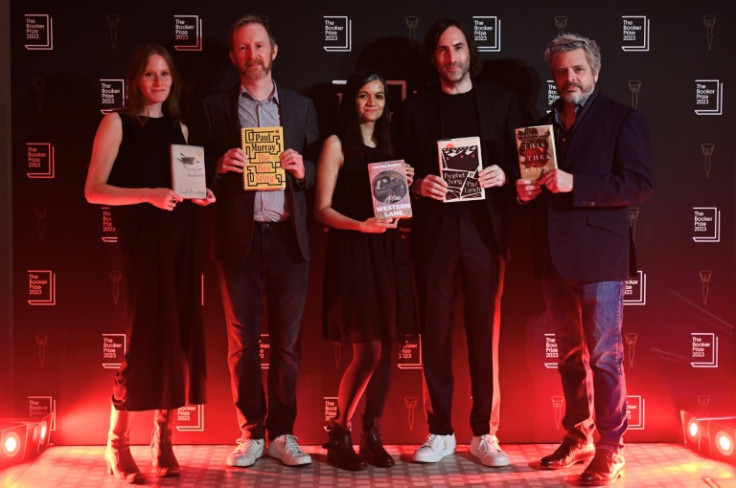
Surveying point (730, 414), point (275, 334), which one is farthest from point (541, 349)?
point (275, 334)

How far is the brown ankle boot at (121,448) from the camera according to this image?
12.6 ft

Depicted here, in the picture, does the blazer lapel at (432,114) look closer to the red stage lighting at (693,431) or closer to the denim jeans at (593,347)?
the denim jeans at (593,347)

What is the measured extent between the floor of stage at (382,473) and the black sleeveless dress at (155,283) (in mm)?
434

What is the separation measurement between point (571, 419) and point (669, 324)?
90cm

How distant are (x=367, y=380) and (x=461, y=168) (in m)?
1.14

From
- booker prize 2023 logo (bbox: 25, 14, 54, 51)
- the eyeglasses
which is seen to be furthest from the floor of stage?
booker prize 2023 logo (bbox: 25, 14, 54, 51)

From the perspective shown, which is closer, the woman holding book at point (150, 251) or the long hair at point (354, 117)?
the woman holding book at point (150, 251)

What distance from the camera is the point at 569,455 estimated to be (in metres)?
4.03

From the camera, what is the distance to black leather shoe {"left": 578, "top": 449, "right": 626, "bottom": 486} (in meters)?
3.77

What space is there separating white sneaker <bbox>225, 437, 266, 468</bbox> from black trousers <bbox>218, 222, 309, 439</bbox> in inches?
1.5

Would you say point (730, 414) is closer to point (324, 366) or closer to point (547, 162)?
point (547, 162)

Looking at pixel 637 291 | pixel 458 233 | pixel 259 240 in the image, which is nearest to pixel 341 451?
pixel 259 240

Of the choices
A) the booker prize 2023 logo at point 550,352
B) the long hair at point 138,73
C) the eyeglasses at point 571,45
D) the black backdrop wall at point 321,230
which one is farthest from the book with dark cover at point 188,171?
the booker prize 2023 logo at point 550,352

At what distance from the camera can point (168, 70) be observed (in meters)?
3.82
